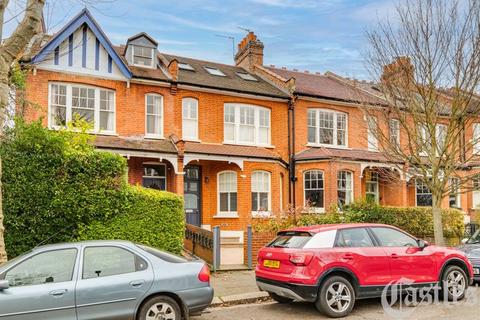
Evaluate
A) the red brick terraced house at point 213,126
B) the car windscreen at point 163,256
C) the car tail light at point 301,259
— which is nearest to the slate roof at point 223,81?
the red brick terraced house at point 213,126

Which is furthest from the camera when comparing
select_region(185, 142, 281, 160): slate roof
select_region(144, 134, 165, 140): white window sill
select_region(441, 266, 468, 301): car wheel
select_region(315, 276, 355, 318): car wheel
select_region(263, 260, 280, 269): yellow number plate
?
select_region(185, 142, 281, 160): slate roof

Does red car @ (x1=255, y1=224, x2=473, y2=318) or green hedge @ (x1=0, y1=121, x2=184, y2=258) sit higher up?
green hedge @ (x1=0, y1=121, x2=184, y2=258)

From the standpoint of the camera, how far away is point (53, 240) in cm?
1038

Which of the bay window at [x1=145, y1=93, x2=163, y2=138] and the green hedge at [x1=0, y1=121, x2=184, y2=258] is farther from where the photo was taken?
the bay window at [x1=145, y1=93, x2=163, y2=138]

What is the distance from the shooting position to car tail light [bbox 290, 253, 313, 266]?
25.4 feet

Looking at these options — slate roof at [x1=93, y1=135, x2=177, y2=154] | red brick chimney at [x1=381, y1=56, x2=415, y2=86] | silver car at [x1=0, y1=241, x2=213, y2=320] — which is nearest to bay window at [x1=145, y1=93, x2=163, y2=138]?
slate roof at [x1=93, y1=135, x2=177, y2=154]

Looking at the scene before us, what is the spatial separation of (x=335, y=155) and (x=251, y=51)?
8303 mm

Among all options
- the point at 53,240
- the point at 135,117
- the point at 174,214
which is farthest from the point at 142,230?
the point at 135,117

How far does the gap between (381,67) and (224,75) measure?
936cm

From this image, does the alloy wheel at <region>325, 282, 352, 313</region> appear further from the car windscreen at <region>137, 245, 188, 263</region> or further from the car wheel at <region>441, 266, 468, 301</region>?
the car windscreen at <region>137, 245, 188, 263</region>

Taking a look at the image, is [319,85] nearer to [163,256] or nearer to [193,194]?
Answer: [193,194]

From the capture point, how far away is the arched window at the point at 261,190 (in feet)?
63.6

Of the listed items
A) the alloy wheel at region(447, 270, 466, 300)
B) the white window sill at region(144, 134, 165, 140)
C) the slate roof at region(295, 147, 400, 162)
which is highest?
the white window sill at region(144, 134, 165, 140)

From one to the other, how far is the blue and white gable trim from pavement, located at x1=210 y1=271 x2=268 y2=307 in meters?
9.38
